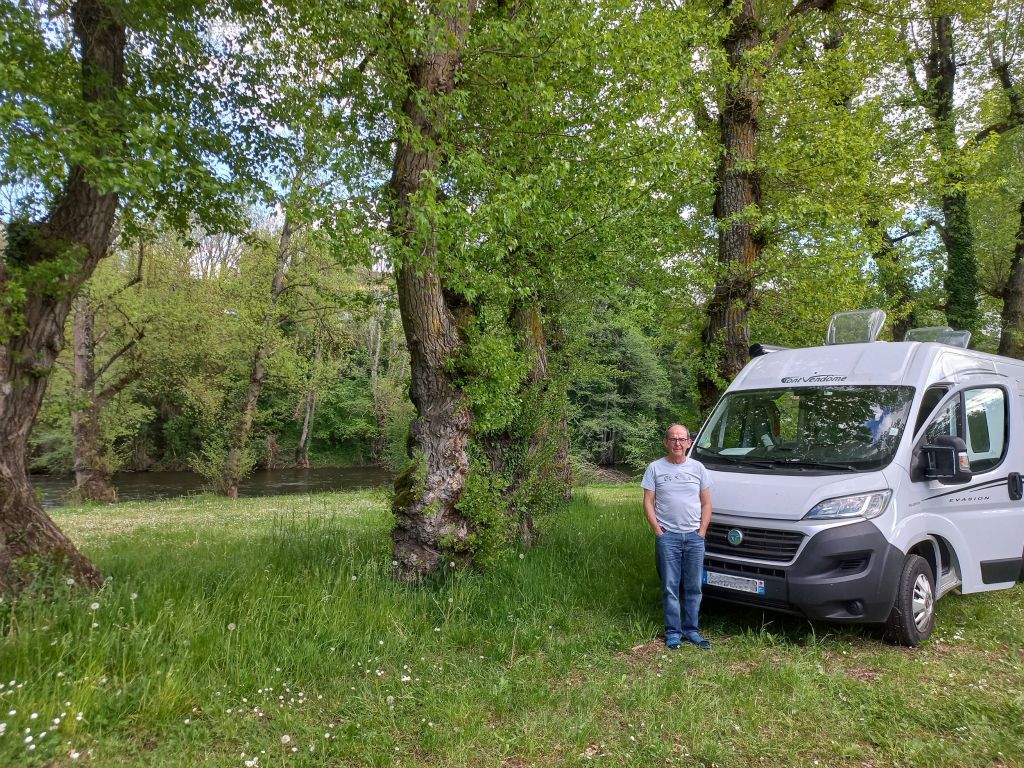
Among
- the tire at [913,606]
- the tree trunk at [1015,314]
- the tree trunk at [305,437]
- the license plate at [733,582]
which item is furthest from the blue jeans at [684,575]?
the tree trunk at [305,437]

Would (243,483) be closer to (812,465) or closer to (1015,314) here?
(812,465)

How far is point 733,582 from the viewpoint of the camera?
5.36 metres

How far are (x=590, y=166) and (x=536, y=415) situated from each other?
3.28 m

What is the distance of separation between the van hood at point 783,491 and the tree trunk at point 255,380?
17.1 meters

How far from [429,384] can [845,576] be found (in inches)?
171

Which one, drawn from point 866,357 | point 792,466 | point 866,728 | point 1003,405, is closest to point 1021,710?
point 866,728

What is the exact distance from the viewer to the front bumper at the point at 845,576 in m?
4.88

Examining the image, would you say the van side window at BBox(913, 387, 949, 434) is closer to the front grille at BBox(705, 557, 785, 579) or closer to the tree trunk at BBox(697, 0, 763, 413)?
the front grille at BBox(705, 557, 785, 579)

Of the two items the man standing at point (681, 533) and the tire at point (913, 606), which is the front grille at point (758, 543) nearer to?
the man standing at point (681, 533)

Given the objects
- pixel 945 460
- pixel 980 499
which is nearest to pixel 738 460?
pixel 945 460

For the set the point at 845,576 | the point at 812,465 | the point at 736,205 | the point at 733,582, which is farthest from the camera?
the point at 736,205

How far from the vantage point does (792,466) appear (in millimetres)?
5617

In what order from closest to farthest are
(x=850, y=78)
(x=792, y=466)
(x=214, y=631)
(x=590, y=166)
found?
(x=214, y=631)
(x=792, y=466)
(x=590, y=166)
(x=850, y=78)

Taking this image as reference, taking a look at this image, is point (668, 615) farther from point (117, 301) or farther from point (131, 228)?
point (117, 301)
